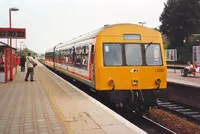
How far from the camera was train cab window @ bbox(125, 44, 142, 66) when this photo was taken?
490 inches

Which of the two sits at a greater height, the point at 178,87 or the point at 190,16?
the point at 190,16

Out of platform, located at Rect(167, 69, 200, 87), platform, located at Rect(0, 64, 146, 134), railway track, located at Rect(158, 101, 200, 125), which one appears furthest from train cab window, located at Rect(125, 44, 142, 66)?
platform, located at Rect(167, 69, 200, 87)

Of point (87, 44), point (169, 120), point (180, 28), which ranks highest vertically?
point (180, 28)

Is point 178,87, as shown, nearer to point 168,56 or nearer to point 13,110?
point 13,110

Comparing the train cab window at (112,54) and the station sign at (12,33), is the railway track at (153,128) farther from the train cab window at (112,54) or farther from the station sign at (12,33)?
the station sign at (12,33)

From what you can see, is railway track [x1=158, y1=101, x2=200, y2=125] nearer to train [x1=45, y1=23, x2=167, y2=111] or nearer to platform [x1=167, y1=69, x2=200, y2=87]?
platform [x1=167, y1=69, x2=200, y2=87]

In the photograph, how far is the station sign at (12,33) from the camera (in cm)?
2277

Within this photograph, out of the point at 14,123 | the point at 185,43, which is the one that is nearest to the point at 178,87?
the point at 14,123

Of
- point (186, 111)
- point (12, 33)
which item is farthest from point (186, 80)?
point (12, 33)

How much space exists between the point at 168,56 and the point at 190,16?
75.9ft

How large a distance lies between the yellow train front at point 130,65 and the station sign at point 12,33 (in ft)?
38.9

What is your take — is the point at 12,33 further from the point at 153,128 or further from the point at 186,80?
the point at 153,128

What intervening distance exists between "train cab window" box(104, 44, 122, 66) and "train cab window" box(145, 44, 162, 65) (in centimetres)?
95

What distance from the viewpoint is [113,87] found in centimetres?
1207
